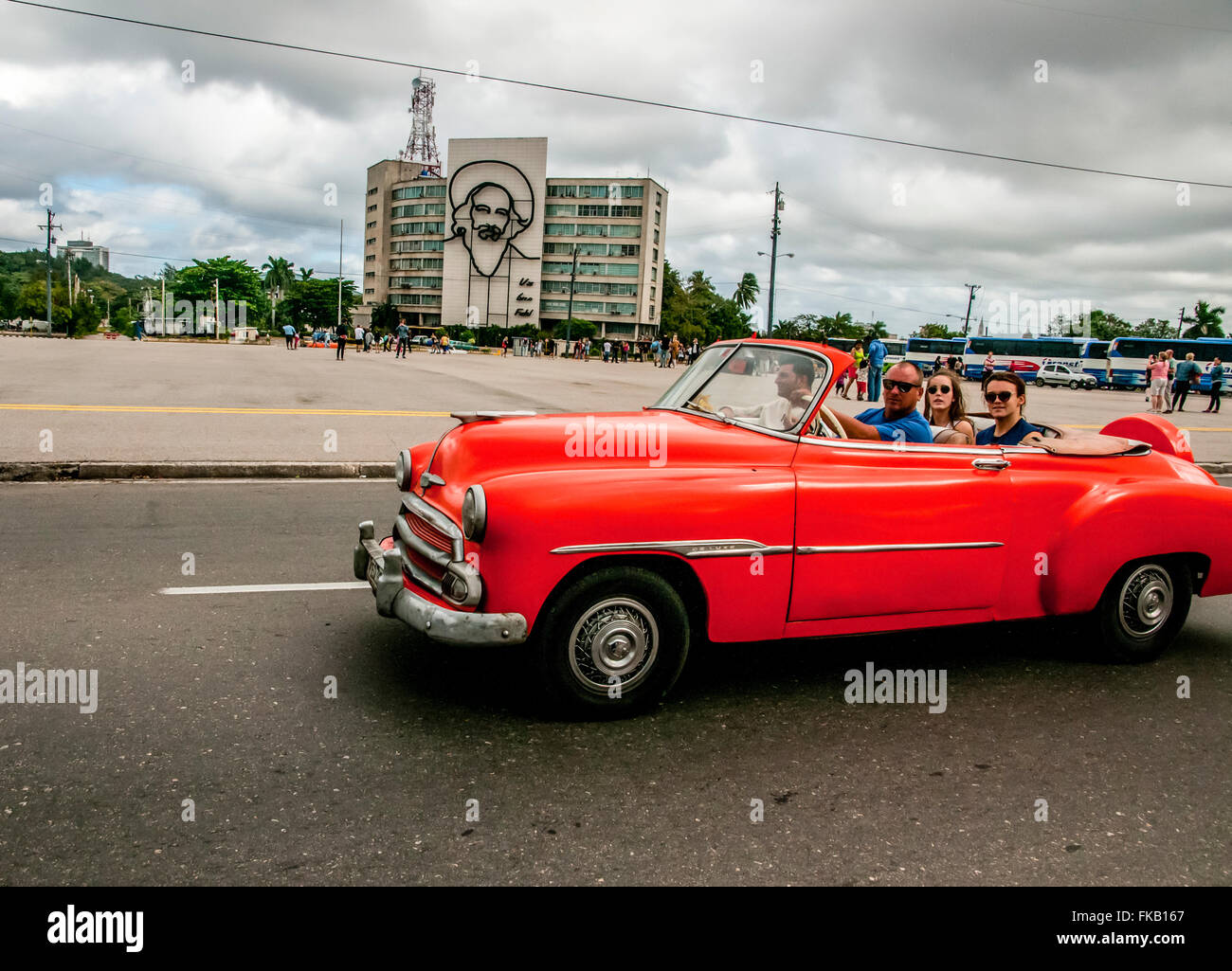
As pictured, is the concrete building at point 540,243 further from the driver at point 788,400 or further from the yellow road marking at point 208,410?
the driver at point 788,400

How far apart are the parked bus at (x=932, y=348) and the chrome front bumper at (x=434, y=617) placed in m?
68.5

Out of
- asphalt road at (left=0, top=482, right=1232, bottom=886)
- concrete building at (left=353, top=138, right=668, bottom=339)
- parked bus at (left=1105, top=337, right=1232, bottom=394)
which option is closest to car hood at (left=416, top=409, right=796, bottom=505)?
asphalt road at (left=0, top=482, right=1232, bottom=886)

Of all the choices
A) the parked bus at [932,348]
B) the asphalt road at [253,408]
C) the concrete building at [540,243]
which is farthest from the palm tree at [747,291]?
the asphalt road at [253,408]

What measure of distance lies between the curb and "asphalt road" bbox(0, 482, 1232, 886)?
13.2 feet

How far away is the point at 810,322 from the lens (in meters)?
146

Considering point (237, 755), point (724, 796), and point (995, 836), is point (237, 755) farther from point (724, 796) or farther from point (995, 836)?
point (995, 836)

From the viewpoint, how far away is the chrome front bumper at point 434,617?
3395mm

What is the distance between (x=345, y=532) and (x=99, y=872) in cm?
453

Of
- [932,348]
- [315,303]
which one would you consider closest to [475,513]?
[932,348]

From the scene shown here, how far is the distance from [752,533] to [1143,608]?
7.65 feet

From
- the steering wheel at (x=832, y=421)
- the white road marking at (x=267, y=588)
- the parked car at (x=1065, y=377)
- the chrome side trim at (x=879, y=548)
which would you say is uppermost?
the parked car at (x=1065, y=377)
